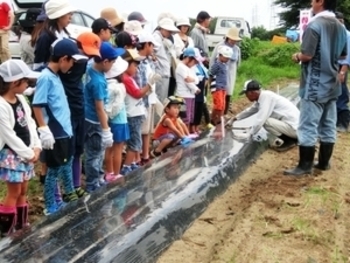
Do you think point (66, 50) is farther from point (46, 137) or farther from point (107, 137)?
point (107, 137)

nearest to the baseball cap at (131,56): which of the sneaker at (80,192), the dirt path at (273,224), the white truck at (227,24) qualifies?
the sneaker at (80,192)

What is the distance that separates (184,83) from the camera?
708 cm

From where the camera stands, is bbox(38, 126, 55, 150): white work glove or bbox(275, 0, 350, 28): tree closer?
bbox(38, 126, 55, 150): white work glove

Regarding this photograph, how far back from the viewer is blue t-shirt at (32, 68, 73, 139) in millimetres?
4188

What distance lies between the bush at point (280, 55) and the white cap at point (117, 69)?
13371 millimetres

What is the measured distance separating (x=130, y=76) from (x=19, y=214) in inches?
77.4

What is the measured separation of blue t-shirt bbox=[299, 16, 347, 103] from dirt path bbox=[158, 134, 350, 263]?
837mm

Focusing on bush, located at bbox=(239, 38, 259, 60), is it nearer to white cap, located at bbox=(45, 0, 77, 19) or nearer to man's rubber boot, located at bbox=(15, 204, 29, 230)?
white cap, located at bbox=(45, 0, 77, 19)

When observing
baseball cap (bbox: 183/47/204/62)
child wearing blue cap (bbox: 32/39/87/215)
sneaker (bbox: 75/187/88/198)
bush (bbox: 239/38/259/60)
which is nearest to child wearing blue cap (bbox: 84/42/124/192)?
sneaker (bbox: 75/187/88/198)

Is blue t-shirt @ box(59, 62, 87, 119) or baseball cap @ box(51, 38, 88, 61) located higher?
baseball cap @ box(51, 38, 88, 61)

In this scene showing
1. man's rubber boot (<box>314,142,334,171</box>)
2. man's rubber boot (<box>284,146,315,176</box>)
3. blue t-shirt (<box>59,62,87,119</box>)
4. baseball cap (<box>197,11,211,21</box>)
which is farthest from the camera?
baseball cap (<box>197,11,211,21</box>)

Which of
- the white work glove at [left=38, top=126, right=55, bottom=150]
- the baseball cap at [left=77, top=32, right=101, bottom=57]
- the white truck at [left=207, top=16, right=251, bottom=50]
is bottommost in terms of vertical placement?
the white truck at [left=207, top=16, right=251, bottom=50]

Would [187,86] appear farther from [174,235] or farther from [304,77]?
[174,235]

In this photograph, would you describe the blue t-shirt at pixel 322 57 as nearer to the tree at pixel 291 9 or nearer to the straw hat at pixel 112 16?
the straw hat at pixel 112 16
